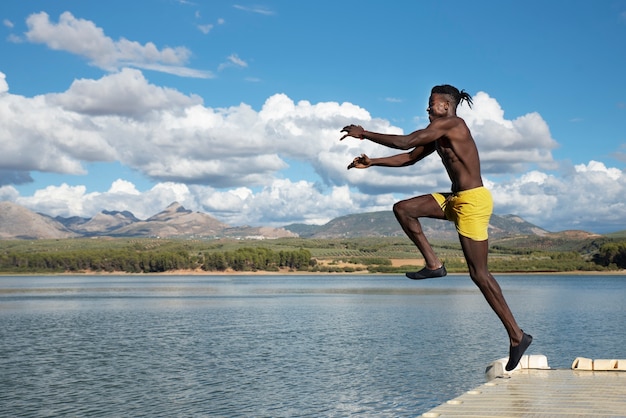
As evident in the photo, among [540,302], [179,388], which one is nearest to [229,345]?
[179,388]

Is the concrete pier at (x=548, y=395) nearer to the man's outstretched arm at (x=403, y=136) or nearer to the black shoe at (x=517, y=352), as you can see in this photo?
the black shoe at (x=517, y=352)

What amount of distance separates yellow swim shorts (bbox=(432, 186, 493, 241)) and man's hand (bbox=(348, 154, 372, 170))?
116cm

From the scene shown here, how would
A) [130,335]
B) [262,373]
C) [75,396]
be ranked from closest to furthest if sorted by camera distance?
[75,396]
[262,373]
[130,335]

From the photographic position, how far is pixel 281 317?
235ft

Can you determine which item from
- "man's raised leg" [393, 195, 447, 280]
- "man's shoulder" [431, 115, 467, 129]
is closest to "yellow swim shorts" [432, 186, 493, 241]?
"man's raised leg" [393, 195, 447, 280]

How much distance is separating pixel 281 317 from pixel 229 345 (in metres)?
22.3

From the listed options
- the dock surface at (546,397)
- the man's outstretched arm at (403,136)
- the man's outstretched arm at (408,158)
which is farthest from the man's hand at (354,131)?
the dock surface at (546,397)

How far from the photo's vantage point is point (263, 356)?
4406 cm

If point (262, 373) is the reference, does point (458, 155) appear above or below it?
above

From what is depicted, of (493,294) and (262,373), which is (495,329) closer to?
(262,373)

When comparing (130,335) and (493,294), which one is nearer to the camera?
(493,294)

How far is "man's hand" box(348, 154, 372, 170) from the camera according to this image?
27.2ft

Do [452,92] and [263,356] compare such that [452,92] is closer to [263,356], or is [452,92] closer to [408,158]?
[408,158]

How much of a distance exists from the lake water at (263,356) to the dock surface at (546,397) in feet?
41.8
